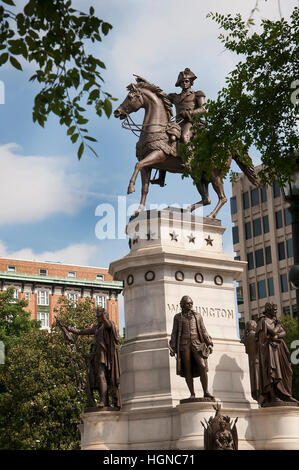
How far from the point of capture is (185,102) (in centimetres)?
2548

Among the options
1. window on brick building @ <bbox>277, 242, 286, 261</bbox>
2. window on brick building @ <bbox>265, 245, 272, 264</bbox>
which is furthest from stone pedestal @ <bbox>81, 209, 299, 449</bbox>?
window on brick building @ <bbox>265, 245, 272, 264</bbox>

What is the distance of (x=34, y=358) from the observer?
45.1 meters

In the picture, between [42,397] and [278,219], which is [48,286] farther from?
[42,397]

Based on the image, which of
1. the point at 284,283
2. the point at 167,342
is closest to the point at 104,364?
the point at 167,342

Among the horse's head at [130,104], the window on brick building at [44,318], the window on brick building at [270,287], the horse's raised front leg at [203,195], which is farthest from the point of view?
the window on brick building at [44,318]

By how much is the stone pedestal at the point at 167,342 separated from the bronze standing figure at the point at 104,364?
528 millimetres

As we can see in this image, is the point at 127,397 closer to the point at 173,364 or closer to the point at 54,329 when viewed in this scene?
the point at 173,364

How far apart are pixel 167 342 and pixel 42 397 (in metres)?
22.4

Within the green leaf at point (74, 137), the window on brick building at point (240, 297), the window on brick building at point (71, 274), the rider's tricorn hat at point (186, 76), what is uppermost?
the window on brick building at point (71, 274)

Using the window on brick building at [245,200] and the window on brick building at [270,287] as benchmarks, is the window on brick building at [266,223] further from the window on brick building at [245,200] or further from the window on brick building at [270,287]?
the window on brick building at [270,287]

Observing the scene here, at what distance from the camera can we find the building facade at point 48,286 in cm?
→ 9612

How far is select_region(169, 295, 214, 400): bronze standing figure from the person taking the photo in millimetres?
20547

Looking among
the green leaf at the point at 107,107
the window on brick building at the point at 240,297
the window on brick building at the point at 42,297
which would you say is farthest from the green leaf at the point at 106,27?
the window on brick building at the point at 42,297

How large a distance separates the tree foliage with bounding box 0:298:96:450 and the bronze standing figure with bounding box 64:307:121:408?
2106 centimetres
